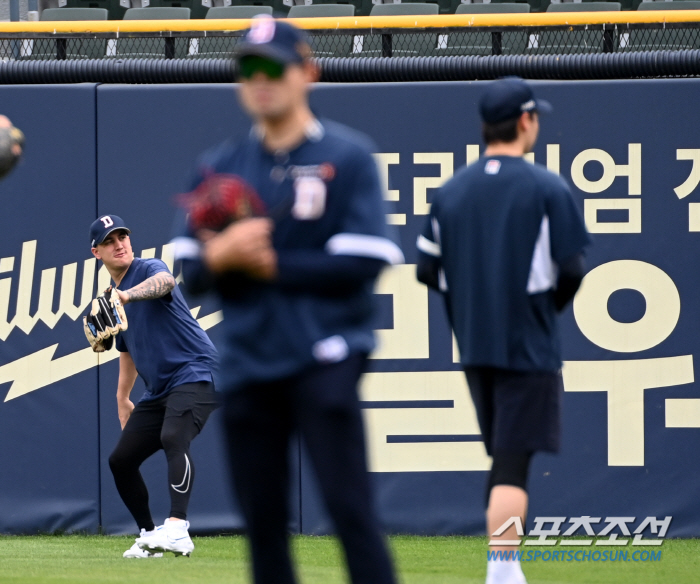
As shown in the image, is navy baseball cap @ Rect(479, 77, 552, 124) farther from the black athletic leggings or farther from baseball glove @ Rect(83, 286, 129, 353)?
the black athletic leggings

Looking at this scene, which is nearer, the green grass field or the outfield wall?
the green grass field

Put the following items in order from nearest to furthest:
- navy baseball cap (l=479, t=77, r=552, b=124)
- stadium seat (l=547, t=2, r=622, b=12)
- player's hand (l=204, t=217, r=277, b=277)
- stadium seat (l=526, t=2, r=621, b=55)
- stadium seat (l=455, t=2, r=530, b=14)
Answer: player's hand (l=204, t=217, r=277, b=277) < navy baseball cap (l=479, t=77, r=552, b=124) < stadium seat (l=526, t=2, r=621, b=55) < stadium seat (l=547, t=2, r=622, b=12) < stadium seat (l=455, t=2, r=530, b=14)

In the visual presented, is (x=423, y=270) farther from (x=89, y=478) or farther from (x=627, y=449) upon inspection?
(x=89, y=478)

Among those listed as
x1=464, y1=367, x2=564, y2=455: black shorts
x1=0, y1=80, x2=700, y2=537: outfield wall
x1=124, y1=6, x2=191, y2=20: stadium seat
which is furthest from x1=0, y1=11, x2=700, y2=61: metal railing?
x1=464, y1=367, x2=564, y2=455: black shorts

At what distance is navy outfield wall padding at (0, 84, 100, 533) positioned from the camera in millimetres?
6691

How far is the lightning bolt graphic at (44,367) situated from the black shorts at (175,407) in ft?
3.76

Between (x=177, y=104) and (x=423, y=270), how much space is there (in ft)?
12.4

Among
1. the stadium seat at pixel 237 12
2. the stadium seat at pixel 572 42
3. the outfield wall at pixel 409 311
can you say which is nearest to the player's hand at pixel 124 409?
the outfield wall at pixel 409 311

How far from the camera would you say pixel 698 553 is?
5.78m

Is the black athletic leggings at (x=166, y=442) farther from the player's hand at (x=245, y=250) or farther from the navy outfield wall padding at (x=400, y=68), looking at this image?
the player's hand at (x=245, y=250)

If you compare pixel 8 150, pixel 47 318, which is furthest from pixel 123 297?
pixel 47 318

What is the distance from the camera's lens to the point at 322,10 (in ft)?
31.0

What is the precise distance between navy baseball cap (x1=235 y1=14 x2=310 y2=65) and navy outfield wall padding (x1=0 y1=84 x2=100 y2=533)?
4656 millimetres

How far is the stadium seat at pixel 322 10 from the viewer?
939 centimetres
